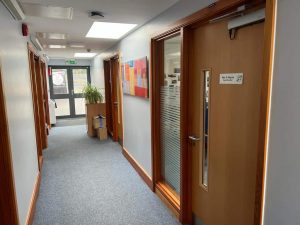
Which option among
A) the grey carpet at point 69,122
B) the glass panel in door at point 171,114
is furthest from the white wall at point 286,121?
the grey carpet at point 69,122

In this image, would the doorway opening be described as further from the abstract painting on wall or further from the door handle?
the door handle

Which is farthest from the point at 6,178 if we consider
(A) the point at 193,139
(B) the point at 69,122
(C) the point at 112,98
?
(B) the point at 69,122

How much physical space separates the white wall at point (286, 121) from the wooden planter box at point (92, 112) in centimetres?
512

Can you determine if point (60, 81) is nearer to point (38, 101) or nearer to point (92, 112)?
point (92, 112)

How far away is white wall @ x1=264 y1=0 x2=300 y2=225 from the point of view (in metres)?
1.15

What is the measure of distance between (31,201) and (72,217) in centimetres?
50

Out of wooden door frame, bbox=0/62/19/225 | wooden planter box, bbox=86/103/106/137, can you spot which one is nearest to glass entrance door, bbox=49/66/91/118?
wooden planter box, bbox=86/103/106/137

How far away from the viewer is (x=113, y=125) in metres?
5.61

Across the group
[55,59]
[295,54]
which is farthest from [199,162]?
[55,59]

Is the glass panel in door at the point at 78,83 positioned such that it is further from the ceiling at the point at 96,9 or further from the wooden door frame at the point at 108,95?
the ceiling at the point at 96,9

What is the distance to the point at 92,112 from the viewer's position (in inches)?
234

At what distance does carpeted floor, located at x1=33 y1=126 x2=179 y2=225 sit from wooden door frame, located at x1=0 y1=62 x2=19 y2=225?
0.74 metres

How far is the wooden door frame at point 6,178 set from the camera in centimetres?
170

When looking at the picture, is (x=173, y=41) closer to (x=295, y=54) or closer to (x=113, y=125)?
(x=295, y=54)
